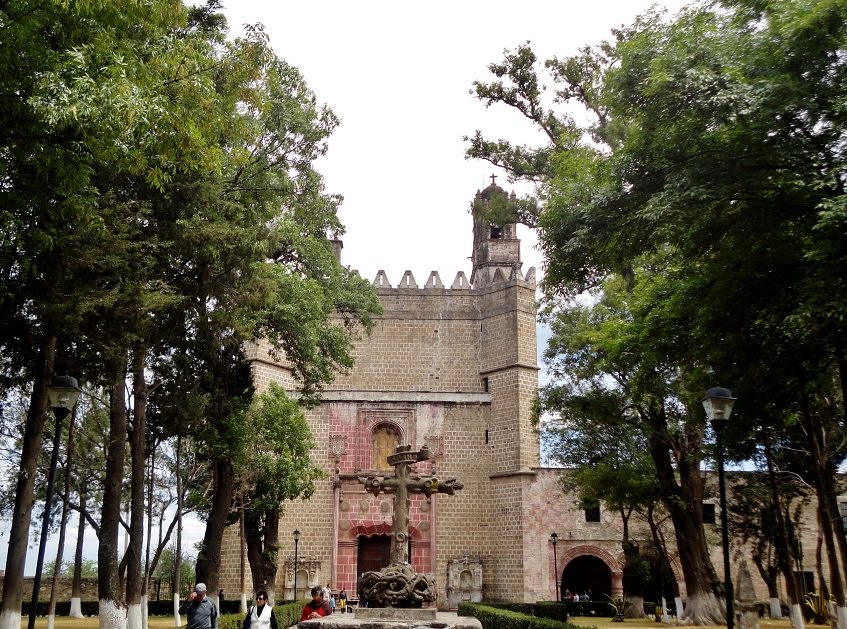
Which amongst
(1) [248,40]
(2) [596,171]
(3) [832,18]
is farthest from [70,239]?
(3) [832,18]

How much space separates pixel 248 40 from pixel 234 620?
33.6ft

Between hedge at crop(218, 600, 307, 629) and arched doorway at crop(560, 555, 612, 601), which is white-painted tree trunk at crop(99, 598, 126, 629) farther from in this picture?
arched doorway at crop(560, 555, 612, 601)

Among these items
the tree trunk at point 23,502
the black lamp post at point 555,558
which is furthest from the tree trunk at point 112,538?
the black lamp post at point 555,558

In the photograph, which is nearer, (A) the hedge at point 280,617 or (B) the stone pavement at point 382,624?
(B) the stone pavement at point 382,624

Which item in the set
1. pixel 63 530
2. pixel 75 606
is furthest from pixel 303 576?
pixel 63 530

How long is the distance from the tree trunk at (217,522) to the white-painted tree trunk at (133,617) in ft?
9.34

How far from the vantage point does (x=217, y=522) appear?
55.8 feet

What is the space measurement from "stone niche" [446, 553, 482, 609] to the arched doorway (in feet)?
19.4

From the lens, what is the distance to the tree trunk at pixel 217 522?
649 inches

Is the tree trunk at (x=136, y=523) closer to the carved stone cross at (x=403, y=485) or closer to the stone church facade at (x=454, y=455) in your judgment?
the carved stone cross at (x=403, y=485)

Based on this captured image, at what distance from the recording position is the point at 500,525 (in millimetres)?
28500

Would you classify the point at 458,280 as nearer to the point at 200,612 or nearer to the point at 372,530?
the point at 372,530

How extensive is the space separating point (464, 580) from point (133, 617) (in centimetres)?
1641

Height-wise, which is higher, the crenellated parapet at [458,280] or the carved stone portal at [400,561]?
the crenellated parapet at [458,280]
